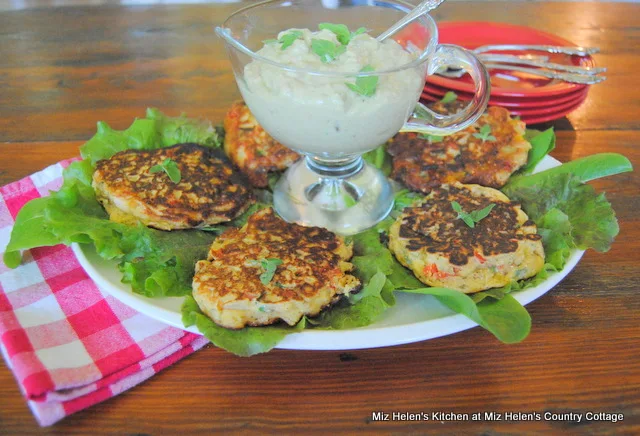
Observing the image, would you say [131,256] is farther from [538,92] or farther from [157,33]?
[157,33]

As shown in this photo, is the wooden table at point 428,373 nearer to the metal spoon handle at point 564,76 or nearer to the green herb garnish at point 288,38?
the metal spoon handle at point 564,76

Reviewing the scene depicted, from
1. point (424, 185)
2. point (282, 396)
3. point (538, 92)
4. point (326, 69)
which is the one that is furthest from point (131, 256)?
point (538, 92)

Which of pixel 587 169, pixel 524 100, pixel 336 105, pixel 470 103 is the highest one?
pixel 336 105

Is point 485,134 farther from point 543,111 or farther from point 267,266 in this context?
point 267,266

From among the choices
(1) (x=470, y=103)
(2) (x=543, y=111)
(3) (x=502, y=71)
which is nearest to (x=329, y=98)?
(1) (x=470, y=103)

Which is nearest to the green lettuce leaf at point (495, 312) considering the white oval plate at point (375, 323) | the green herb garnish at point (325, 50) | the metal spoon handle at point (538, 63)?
the white oval plate at point (375, 323)
